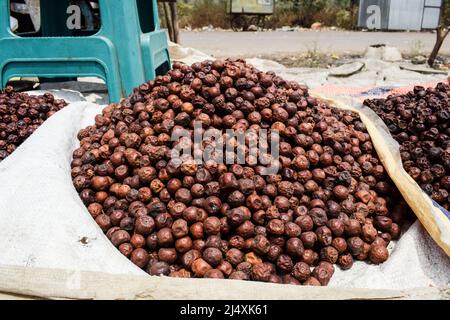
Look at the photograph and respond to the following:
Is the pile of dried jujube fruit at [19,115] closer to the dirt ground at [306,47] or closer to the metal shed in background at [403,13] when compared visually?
the dirt ground at [306,47]

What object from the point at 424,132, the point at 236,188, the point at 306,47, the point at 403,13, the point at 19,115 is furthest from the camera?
the point at 403,13

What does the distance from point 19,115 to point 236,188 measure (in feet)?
6.92

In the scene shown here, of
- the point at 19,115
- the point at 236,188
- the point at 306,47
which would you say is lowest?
the point at 306,47

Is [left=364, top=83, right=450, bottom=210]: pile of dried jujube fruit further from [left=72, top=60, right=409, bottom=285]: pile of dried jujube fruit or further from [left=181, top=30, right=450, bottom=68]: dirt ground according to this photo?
[left=181, top=30, right=450, bottom=68]: dirt ground

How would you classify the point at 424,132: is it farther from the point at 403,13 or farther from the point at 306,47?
the point at 403,13

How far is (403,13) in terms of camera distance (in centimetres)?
1686

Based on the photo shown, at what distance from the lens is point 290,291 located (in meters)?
1.59

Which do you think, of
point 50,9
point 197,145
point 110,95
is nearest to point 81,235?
point 197,145

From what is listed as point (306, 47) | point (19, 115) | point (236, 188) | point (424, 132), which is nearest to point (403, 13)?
point (306, 47)

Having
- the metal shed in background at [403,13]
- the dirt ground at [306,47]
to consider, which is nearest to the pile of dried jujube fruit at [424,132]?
the dirt ground at [306,47]

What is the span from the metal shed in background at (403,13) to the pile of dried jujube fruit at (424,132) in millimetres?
15654

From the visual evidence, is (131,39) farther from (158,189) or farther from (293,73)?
(293,73)

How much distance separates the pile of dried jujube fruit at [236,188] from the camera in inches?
77.6

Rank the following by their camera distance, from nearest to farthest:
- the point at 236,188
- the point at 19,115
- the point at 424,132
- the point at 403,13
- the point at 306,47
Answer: the point at 236,188 → the point at 424,132 → the point at 19,115 → the point at 306,47 → the point at 403,13
